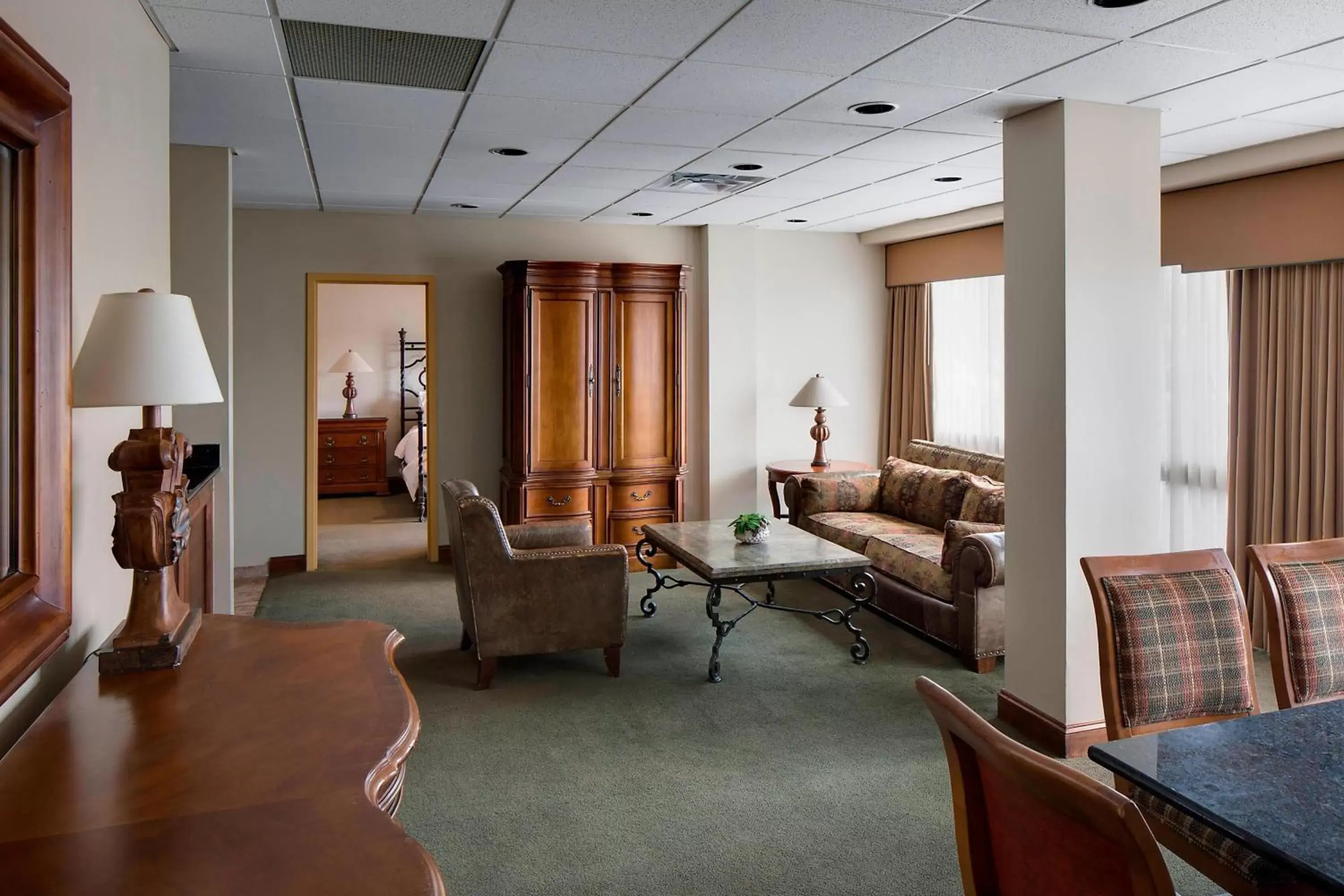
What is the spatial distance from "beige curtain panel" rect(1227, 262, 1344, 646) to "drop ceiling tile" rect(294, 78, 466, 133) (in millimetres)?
3779

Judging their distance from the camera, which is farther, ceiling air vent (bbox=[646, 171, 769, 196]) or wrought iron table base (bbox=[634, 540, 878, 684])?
ceiling air vent (bbox=[646, 171, 769, 196])

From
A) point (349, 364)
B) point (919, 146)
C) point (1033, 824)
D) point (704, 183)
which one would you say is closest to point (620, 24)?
point (919, 146)

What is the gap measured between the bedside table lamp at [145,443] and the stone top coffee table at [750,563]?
8.73 feet

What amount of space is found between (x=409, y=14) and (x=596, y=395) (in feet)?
12.5

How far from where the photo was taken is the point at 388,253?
6.39 meters

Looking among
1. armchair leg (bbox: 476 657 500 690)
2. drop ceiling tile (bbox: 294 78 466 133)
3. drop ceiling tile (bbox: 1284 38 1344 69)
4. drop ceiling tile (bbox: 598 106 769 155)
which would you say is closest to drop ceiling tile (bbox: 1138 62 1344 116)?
drop ceiling tile (bbox: 1284 38 1344 69)

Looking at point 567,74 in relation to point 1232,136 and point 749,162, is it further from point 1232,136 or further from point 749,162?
point 1232,136

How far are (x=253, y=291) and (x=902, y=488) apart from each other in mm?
4429

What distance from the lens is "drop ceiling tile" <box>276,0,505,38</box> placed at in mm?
2488

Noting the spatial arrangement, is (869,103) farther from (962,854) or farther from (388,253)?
(388,253)

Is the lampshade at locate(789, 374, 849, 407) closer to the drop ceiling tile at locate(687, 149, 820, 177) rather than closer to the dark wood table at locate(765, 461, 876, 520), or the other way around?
the dark wood table at locate(765, 461, 876, 520)

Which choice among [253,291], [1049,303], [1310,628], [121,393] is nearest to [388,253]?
[253,291]

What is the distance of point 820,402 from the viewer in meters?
6.65

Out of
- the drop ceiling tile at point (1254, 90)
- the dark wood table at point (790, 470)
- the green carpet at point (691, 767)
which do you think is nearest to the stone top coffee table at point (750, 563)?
the green carpet at point (691, 767)
